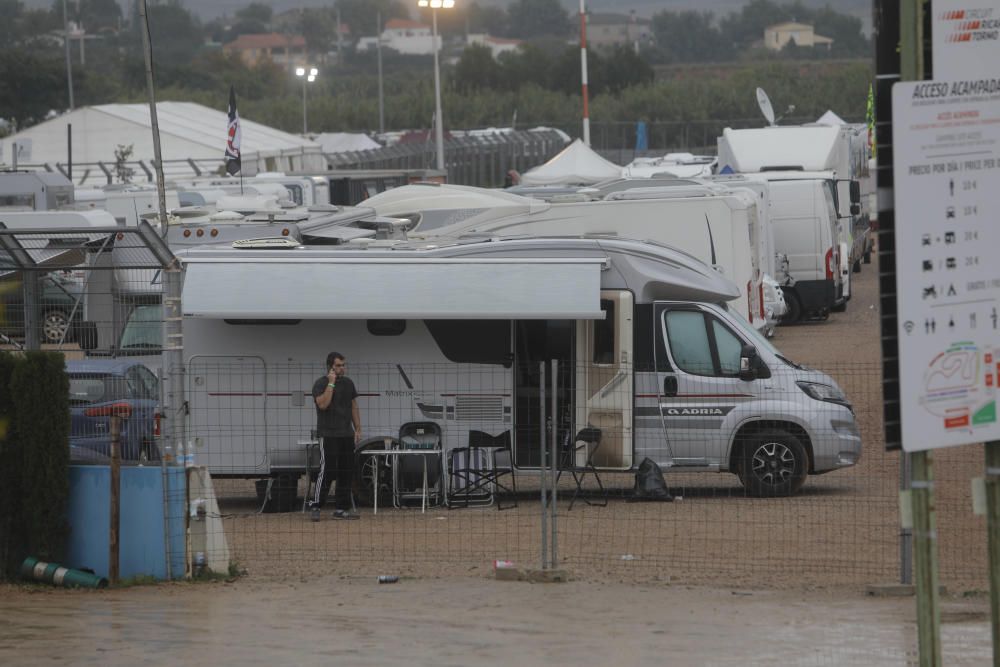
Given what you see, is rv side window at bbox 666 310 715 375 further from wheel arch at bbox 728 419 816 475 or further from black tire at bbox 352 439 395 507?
black tire at bbox 352 439 395 507

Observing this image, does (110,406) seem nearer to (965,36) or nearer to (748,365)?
(748,365)

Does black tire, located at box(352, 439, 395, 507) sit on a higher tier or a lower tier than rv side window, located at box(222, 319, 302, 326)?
lower

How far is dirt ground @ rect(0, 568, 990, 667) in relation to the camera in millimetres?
8547

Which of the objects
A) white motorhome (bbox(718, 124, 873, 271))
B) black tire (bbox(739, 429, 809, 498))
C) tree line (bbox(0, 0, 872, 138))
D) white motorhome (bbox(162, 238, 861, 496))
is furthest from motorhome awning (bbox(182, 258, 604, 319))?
tree line (bbox(0, 0, 872, 138))

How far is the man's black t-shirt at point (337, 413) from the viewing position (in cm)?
1323

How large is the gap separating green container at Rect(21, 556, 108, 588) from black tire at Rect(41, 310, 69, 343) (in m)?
2.11

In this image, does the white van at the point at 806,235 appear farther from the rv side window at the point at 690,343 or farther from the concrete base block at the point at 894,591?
the concrete base block at the point at 894,591

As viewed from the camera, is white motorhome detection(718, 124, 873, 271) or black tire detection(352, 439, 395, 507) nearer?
black tire detection(352, 439, 395, 507)

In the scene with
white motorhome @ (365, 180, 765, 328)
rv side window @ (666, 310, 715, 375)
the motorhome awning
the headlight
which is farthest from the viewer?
white motorhome @ (365, 180, 765, 328)

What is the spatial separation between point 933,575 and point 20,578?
6.87m

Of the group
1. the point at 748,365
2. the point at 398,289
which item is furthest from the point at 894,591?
the point at 398,289

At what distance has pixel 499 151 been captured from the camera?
6003cm

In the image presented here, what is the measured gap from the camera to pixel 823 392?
46.1 feet

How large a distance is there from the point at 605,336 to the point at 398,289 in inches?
77.3
